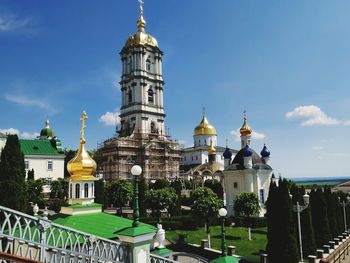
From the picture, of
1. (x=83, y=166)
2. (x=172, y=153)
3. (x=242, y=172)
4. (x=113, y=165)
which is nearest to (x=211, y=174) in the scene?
(x=172, y=153)

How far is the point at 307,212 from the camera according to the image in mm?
22562

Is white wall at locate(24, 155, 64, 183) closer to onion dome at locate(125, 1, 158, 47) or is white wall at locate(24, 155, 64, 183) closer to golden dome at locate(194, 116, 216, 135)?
onion dome at locate(125, 1, 158, 47)

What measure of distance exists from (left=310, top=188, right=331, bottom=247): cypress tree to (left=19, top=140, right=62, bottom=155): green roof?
40.8 m

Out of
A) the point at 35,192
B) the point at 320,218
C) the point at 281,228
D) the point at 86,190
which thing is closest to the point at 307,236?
the point at 320,218

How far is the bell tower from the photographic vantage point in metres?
66.1

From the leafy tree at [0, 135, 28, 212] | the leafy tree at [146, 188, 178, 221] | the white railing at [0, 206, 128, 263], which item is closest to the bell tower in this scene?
the leafy tree at [146, 188, 178, 221]

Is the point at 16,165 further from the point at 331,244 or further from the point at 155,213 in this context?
the point at 331,244

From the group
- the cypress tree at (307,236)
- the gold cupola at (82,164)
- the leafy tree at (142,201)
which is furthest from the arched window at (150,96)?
the gold cupola at (82,164)

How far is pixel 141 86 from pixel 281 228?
5234cm

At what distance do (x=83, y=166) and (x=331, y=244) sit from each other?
18355 mm

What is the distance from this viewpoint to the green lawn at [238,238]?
23.5 metres

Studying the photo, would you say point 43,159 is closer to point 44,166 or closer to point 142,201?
point 44,166

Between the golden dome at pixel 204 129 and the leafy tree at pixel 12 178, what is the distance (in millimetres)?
65044

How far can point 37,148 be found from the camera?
168 ft
